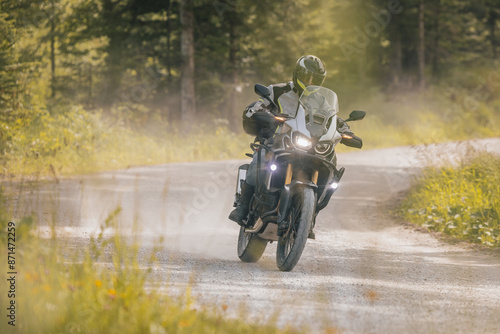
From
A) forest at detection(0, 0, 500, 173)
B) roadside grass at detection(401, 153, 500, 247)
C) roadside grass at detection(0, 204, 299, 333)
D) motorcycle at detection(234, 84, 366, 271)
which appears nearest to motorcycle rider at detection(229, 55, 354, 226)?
motorcycle at detection(234, 84, 366, 271)

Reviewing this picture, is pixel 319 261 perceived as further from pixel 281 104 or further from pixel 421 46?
pixel 421 46

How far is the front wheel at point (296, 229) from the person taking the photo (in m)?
6.41

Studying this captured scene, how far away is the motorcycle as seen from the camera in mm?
6605

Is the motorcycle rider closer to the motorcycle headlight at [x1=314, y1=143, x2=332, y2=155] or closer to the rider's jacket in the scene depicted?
the rider's jacket

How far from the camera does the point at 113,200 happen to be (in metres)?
11.1

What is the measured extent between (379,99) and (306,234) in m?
38.0

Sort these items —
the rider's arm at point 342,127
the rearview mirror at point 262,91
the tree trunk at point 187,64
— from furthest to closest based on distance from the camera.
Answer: the tree trunk at point 187,64, the rider's arm at point 342,127, the rearview mirror at point 262,91

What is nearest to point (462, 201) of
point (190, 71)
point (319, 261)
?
point (319, 261)

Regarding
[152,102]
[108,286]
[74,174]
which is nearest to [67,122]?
[74,174]

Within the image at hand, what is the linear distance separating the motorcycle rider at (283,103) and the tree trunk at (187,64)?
18205 mm

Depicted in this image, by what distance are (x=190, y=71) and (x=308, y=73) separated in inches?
742

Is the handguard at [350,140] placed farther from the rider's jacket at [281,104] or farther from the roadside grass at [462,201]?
the roadside grass at [462,201]

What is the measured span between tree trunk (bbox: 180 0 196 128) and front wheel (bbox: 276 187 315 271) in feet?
62.4

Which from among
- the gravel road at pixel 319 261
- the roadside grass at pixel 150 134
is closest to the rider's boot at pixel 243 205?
the gravel road at pixel 319 261
